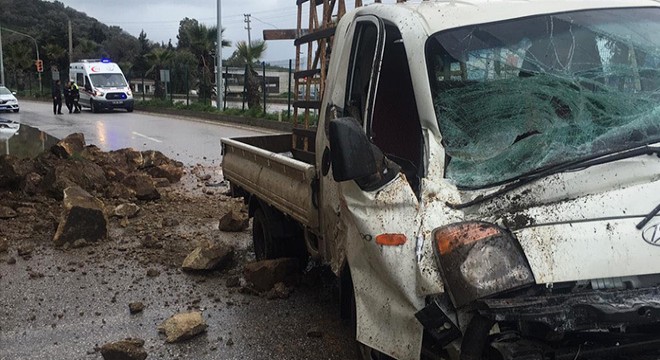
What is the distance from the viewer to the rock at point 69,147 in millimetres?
10859

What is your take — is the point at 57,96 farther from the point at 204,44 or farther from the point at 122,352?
the point at 122,352

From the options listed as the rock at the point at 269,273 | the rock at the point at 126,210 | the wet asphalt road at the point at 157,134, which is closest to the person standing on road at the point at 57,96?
the wet asphalt road at the point at 157,134

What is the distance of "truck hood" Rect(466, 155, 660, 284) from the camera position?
97.8 inches

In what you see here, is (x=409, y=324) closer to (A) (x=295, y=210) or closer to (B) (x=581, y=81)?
(B) (x=581, y=81)

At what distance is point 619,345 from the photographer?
2.42 m

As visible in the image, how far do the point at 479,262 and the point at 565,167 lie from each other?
0.69m

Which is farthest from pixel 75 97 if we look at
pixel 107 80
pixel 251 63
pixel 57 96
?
pixel 251 63

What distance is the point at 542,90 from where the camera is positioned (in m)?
3.34

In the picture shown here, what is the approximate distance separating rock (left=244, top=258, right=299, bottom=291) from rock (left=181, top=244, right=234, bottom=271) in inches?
24.8

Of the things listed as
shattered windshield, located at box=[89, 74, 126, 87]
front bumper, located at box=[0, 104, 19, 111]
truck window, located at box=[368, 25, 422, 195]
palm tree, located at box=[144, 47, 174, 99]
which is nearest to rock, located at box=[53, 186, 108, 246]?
truck window, located at box=[368, 25, 422, 195]

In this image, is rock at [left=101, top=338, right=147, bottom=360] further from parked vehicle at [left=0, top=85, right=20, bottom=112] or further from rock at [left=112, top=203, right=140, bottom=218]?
parked vehicle at [left=0, top=85, right=20, bottom=112]

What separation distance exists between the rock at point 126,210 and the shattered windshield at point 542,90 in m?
5.96

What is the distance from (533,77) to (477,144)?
0.50m

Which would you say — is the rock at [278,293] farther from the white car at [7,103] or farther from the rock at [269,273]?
the white car at [7,103]
